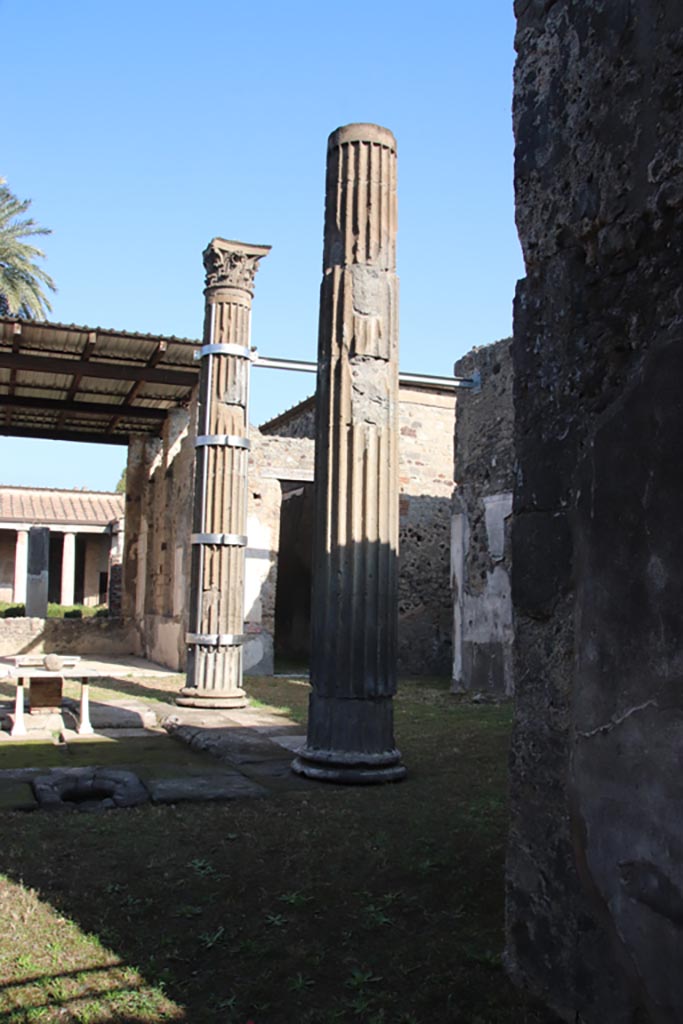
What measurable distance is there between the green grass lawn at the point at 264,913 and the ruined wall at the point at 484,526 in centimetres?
607

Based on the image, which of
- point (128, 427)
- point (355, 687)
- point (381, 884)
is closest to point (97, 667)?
point (128, 427)

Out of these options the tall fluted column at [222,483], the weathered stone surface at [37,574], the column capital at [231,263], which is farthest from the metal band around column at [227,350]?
the weathered stone surface at [37,574]

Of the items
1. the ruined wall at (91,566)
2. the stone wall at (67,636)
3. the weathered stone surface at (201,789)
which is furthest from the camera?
the ruined wall at (91,566)

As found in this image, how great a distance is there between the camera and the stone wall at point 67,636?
1722cm

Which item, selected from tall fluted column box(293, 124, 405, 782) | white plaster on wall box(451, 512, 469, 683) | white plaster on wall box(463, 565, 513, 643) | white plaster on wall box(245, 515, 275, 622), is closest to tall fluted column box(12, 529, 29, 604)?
white plaster on wall box(245, 515, 275, 622)

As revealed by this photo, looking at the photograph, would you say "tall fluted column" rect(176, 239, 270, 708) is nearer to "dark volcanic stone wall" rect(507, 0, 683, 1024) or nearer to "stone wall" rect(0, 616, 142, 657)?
"dark volcanic stone wall" rect(507, 0, 683, 1024)

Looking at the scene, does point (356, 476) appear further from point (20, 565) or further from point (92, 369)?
point (20, 565)

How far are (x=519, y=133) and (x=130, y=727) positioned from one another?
262 inches

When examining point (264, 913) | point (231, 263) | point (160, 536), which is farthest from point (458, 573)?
point (264, 913)

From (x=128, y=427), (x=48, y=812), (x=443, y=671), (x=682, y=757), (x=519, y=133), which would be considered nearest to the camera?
(x=682, y=757)

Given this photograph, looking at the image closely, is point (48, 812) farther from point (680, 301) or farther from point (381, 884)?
point (680, 301)

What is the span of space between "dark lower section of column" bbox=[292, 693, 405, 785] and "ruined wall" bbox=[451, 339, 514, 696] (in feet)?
17.2

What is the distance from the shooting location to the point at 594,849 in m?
2.30

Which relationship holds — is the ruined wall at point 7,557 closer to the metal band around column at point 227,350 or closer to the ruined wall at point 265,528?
the ruined wall at point 265,528
